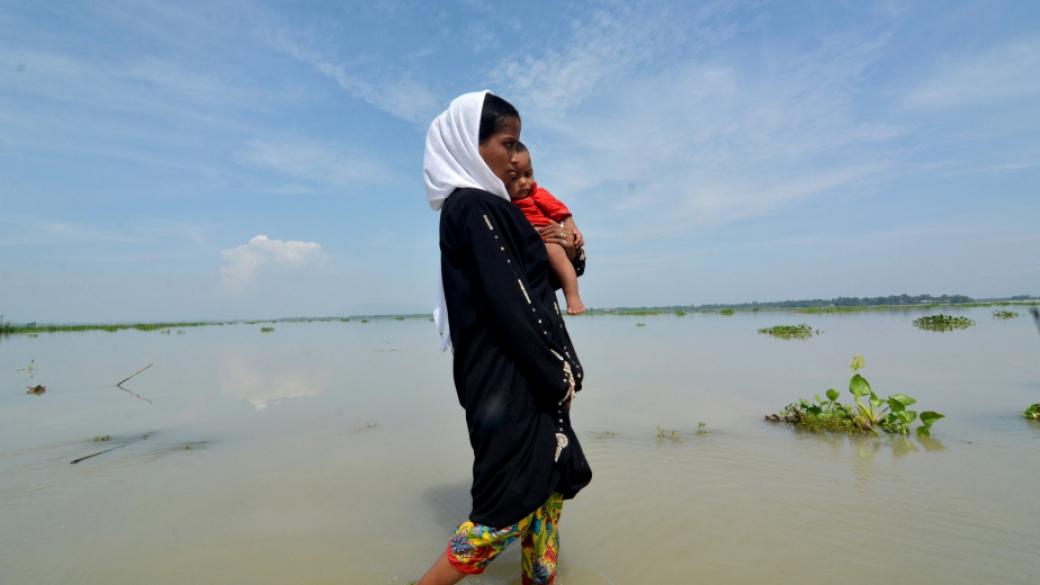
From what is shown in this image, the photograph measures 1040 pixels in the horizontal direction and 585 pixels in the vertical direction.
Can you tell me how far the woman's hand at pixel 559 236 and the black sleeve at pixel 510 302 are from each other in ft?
1.26

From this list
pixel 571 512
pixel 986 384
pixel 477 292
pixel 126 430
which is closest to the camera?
pixel 477 292

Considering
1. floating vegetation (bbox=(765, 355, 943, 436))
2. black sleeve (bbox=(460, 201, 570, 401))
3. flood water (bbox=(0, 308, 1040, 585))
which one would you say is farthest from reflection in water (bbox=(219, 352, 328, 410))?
floating vegetation (bbox=(765, 355, 943, 436))

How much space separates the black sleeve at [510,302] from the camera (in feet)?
4.75

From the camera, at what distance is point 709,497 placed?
125 inches

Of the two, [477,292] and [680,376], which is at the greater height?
[477,292]

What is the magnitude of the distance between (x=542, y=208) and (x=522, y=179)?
0.24 m

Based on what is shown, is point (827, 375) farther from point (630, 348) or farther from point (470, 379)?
point (470, 379)

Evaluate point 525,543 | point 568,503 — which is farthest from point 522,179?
point 568,503

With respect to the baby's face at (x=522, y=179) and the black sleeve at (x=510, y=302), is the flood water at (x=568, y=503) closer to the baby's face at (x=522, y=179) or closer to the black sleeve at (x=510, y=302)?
the black sleeve at (x=510, y=302)

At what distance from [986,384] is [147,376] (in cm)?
1335

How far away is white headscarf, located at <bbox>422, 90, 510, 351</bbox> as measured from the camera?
5.37 feet

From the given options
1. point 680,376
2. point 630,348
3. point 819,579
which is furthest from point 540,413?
point 630,348

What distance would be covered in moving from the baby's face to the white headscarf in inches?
2.5

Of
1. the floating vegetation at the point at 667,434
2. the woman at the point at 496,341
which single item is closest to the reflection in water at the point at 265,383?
the floating vegetation at the point at 667,434
